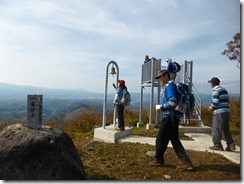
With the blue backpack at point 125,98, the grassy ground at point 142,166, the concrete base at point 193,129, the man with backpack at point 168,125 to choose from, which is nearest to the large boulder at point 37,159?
the grassy ground at point 142,166

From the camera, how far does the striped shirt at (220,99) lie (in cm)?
574

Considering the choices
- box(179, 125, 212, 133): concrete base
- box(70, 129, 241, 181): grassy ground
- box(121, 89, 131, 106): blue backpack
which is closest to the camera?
box(70, 129, 241, 181): grassy ground

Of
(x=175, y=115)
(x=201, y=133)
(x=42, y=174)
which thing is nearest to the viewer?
(x=42, y=174)

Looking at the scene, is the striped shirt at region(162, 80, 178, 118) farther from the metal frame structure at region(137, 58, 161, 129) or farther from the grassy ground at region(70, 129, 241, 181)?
the metal frame structure at region(137, 58, 161, 129)

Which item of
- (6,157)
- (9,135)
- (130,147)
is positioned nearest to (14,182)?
(6,157)

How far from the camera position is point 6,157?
11.8 feet

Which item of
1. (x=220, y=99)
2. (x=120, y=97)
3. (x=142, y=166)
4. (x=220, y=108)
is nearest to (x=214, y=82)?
(x=220, y=99)

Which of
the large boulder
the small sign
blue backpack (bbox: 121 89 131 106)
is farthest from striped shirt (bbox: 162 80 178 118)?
blue backpack (bbox: 121 89 131 106)

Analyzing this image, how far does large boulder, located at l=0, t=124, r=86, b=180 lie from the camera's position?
351 cm

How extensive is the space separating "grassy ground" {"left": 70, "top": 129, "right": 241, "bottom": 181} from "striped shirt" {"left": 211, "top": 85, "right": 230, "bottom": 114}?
104cm

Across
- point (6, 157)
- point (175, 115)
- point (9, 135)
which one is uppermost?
point (175, 115)

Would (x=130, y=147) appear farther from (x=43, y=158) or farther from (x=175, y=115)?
(x=43, y=158)

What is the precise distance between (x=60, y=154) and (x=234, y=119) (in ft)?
30.7

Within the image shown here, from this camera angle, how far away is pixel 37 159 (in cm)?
354
